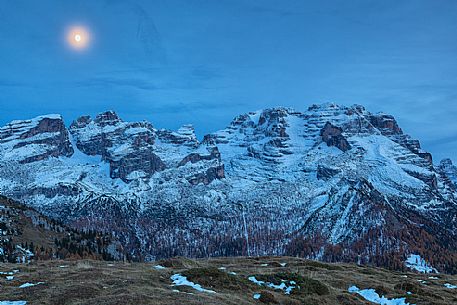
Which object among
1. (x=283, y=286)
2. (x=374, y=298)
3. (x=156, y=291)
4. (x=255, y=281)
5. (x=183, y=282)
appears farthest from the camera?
(x=374, y=298)

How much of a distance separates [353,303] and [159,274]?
20136mm

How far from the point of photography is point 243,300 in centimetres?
3609

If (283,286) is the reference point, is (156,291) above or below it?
above

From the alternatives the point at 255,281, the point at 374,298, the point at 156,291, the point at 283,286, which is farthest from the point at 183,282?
the point at 374,298

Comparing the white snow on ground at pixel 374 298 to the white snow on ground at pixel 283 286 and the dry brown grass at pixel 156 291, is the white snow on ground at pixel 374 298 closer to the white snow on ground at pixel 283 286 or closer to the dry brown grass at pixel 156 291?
the dry brown grass at pixel 156 291

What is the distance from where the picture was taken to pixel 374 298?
49969mm

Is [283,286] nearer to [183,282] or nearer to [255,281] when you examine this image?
[255,281]

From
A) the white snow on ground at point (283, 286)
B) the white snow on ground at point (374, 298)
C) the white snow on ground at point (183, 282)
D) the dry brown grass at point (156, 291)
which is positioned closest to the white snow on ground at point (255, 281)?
the white snow on ground at point (283, 286)

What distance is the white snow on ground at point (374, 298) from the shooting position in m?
47.9

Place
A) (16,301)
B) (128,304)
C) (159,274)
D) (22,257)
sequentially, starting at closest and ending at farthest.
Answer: (128,304) < (16,301) < (159,274) < (22,257)

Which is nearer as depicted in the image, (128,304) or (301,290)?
(128,304)

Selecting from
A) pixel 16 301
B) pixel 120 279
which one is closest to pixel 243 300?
pixel 120 279

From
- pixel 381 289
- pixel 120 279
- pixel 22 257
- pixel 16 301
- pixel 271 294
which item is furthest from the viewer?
pixel 22 257

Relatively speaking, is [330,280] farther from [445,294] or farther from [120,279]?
[120,279]
